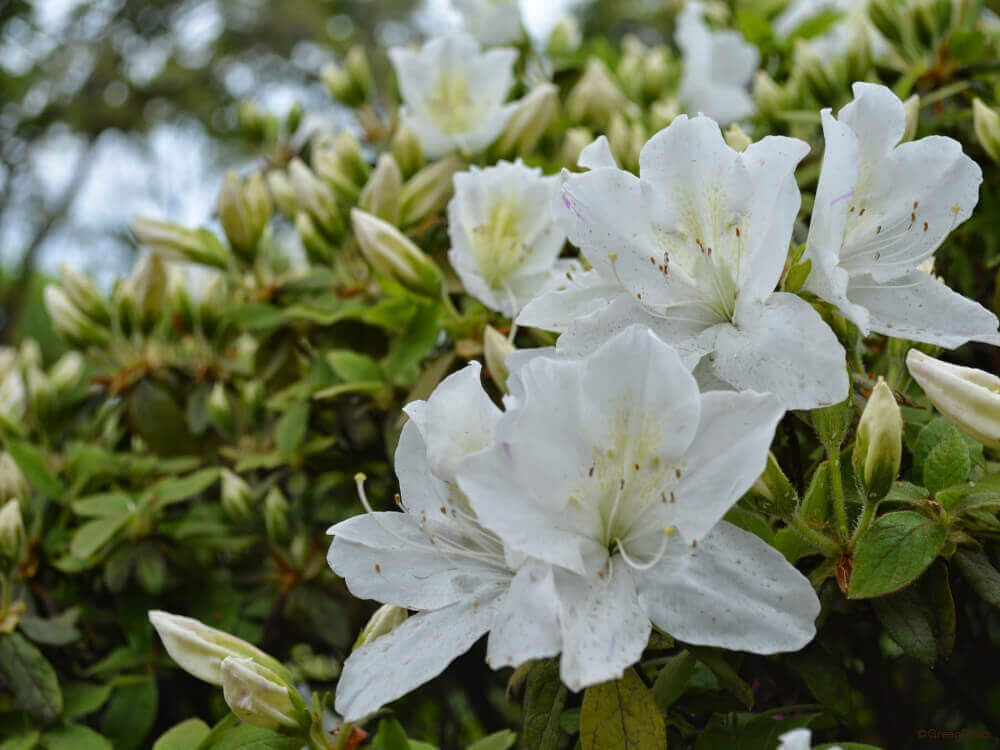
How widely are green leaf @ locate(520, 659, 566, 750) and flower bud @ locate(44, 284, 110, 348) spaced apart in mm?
1370

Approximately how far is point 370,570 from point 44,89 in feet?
32.0

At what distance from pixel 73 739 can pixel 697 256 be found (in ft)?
3.69

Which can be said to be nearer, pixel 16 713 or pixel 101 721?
pixel 16 713

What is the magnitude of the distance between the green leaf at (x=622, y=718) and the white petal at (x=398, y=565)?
0.15 meters

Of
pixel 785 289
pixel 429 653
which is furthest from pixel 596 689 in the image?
pixel 785 289

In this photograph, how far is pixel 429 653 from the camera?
0.86 metres

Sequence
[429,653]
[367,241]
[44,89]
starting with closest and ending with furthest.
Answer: [429,653]
[367,241]
[44,89]

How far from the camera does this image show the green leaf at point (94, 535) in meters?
1.50

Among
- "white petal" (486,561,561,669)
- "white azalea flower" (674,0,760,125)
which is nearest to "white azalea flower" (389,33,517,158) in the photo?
"white azalea flower" (674,0,760,125)

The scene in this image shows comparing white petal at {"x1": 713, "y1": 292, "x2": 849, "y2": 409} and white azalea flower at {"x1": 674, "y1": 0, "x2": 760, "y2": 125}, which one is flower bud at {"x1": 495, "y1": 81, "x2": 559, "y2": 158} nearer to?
white azalea flower at {"x1": 674, "y1": 0, "x2": 760, "y2": 125}

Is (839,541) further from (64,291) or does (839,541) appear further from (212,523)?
(64,291)

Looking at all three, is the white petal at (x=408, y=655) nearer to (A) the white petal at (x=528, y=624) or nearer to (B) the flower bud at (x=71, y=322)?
(A) the white petal at (x=528, y=624)

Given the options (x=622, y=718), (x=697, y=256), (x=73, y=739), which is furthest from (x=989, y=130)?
(x=73, y=739)

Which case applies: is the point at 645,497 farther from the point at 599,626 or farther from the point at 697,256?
the point at 697,256
